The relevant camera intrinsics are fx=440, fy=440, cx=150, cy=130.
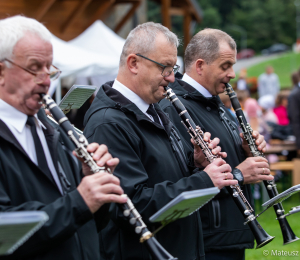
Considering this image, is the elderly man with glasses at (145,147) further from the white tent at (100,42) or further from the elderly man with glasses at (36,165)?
the white tent at (100,42)

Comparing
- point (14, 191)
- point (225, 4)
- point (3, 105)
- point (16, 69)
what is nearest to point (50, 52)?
point (16, 69)

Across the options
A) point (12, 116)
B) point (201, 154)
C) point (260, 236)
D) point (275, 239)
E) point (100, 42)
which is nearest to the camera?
point (12, 116)

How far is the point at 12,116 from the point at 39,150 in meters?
0.19

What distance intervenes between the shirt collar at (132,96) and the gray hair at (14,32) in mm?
801

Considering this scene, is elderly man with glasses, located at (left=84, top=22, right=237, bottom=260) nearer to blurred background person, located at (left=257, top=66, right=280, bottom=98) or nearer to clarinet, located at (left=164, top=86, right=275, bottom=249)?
clarinet, located at (left=164, top=86, right=275, bottom=249)

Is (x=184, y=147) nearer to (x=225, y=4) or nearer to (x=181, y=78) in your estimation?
(x=181, y=78)

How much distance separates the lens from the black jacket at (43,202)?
1.76 meters

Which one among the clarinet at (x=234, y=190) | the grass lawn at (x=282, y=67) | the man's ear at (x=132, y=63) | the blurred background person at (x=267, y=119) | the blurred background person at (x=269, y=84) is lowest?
the grass lawn at (x=282, y=67)

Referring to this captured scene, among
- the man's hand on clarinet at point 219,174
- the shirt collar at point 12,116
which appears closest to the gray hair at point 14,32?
the shirt collar at point 12,116

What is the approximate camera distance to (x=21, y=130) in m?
1.89

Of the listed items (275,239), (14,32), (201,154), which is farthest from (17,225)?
(275,239)

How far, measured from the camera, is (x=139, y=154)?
2457 millimetres

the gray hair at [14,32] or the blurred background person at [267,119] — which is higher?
the gray hair at [14,32]

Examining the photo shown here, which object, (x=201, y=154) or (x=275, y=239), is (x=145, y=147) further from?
(x=275, y=239)
